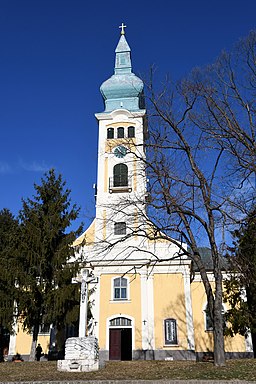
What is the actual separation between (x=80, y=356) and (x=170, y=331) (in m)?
11.4

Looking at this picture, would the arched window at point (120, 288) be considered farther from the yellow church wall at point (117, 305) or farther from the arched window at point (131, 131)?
the arched window at point (131, 131)

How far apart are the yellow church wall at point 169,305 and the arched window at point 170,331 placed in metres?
0.20

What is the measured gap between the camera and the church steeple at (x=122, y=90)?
31.6 metres

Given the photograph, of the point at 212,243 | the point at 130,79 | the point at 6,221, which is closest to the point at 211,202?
the point at 212,243

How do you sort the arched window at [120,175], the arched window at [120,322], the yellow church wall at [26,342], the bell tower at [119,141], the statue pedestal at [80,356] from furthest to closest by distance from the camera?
the arched window at [120,175] → the bell tower at [119,141] → the yellow church wall at [26,342] → the arched window at [120,322] → the statue pedestal at [80,356]

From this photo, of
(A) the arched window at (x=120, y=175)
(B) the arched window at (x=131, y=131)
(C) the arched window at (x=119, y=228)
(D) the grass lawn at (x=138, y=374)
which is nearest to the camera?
(D) the grass lawn at (x=138, y=374)

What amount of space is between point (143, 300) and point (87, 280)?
9492mm

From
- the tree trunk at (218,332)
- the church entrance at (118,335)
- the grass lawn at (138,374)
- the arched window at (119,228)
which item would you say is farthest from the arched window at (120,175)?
the grass lawn at (138,374)

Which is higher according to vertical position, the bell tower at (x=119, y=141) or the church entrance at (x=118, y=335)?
the bell tower at (x=119, y=141)

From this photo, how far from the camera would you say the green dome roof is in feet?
104

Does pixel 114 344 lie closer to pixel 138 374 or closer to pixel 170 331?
pixel 170 331

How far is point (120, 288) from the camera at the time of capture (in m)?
25.7

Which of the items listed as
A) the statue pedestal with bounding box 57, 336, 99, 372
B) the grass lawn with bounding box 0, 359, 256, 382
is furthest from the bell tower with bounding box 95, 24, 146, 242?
the grass lawn with bounding box 0, 359, 256, 382

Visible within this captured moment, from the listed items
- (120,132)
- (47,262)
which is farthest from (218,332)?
(120,132)
